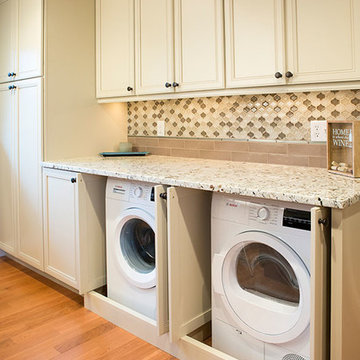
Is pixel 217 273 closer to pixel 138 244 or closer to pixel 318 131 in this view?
pixel 138 244

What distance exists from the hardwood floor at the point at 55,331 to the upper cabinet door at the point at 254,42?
1.56m

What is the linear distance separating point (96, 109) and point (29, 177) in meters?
0.72

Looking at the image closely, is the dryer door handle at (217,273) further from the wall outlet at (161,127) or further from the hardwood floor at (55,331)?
the wall outlet at (161,127)

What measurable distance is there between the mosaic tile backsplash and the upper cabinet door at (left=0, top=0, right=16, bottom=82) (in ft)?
3.26

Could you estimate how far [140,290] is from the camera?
A: 2219 mm

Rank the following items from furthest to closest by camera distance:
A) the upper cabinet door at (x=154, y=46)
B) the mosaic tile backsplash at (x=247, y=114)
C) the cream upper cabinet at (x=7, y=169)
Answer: the cream upper cabinet at (x=7, y=169), the upper cabinet door at (x=154, y=46), the mosaic tile backsplash at (x=247, y=114)

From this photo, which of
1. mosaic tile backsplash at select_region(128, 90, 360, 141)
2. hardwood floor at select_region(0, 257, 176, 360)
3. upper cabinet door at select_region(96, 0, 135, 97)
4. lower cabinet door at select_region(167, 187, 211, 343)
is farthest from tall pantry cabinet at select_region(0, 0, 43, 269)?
lower cabinet door at select_region(167, 187, 211, 343)

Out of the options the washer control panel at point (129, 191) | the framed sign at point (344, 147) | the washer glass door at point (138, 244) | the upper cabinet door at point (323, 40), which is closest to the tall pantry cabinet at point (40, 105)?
the washer control panel at point (129, 191)

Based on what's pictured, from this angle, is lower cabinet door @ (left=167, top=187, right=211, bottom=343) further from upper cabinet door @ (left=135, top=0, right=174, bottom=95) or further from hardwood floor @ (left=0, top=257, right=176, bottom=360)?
upper cabinet door @ (left=135, top=0, right=174, bottom=95)

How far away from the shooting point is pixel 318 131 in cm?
218

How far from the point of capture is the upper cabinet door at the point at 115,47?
8.93ft

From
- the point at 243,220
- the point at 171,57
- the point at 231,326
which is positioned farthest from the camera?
the point at 171,57

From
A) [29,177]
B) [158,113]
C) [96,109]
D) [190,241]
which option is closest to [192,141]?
[158,113]

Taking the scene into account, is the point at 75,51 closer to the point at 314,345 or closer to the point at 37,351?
the point at 37,351
